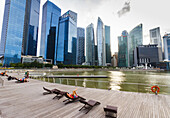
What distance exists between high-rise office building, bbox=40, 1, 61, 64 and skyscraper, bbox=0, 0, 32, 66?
48035 millimetres

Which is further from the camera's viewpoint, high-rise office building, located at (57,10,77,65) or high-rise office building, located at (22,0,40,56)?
high-rise office building, located at (57,10,77,65)

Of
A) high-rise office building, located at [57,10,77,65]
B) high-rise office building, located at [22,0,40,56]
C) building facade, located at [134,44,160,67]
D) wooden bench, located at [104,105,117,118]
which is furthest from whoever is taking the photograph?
building facade, located at [134,44,160,67]

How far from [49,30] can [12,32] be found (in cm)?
6550

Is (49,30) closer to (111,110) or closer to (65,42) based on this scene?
(65,42)

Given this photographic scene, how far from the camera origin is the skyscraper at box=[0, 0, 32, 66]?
326 feet

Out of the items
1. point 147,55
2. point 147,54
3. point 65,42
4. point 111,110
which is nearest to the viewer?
point 111,110

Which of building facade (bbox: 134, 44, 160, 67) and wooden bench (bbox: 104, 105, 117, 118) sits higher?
building facade (bbox: 134, 44, 160, 67)

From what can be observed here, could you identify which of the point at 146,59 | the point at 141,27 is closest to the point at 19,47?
the point at 146,59

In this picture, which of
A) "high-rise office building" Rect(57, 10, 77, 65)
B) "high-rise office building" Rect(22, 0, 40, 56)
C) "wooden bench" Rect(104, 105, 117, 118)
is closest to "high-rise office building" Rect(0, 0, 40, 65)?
"high-rise office building" Rect(22, 0, 40, 56)

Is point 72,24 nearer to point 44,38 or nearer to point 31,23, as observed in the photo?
point 44,38

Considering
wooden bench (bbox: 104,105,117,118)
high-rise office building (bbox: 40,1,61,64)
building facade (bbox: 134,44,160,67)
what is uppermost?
high-rise office building (bbox: 40,1,61,64)

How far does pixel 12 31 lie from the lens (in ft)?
337

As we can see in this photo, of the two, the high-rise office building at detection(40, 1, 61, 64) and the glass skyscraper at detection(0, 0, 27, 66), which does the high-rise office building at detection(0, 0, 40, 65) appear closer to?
the glass skyscraper at detection(0, 0, 27, 66)

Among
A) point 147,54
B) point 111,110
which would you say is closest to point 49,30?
point 111,110
